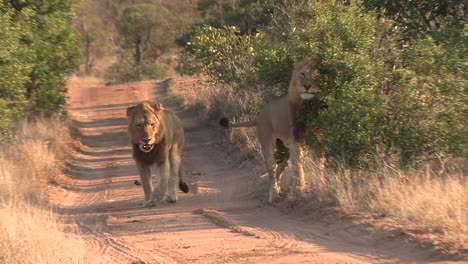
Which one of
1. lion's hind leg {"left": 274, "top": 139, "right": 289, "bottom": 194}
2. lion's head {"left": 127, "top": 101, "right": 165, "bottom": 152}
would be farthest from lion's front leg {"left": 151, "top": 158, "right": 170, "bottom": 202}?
lion's hind leg {"left": 274, "top": 139, "right": 289, "bottom": 194}

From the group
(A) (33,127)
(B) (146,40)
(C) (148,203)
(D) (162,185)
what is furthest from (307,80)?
(B) (146,40)

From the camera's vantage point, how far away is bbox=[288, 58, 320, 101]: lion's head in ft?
29.8

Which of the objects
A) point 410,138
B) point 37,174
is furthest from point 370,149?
point 37,174

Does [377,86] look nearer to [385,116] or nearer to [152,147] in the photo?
[385,116]

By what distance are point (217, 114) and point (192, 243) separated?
10761mm

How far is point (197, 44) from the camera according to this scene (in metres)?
18.0

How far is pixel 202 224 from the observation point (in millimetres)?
8750

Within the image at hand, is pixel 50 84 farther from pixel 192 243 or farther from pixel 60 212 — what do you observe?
pixel 192 243

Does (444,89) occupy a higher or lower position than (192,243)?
higher

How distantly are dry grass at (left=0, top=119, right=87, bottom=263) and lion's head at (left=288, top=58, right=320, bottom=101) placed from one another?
3.23 m

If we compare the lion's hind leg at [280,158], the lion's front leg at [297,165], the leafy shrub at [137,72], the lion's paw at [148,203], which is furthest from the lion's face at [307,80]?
the leafy shrub at [137,72]

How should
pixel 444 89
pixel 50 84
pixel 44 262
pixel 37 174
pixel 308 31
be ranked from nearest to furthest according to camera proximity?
pixel 44 262, pixel 444 89, pixel 308 31, pixel 37 174, pixel 50 84

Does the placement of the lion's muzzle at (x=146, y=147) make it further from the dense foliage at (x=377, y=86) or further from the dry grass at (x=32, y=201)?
the dense foliage at (x=377, y=86)

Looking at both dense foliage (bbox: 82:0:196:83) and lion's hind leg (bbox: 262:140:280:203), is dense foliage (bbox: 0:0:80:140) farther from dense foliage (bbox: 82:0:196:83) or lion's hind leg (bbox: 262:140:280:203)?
dense foliage (bbox: 82:0:196:83)
